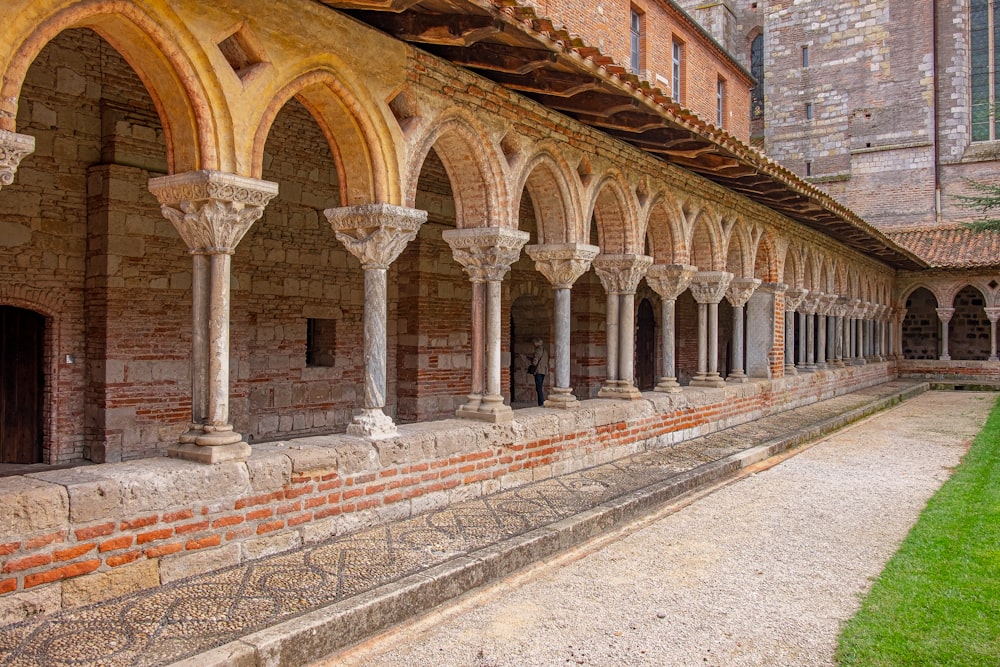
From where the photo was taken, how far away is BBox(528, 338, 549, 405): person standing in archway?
46.8 ft

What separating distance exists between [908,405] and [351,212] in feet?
50.3

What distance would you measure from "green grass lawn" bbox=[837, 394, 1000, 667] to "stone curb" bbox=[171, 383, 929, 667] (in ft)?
6.49

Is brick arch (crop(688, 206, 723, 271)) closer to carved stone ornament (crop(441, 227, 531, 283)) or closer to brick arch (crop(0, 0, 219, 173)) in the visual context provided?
carved stone ornament (crop(441, 227, 531, 283))

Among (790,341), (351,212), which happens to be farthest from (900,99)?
(351,212)

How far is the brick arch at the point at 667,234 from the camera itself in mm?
10461

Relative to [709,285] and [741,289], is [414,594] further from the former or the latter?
[741,289]

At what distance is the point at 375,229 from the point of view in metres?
5.95

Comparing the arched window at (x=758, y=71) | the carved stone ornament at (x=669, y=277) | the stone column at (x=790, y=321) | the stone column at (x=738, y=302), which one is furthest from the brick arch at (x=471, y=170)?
the arched window at (x=758, y=71)

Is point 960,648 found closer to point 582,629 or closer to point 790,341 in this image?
point 582,629

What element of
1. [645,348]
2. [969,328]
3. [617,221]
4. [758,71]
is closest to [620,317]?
[617,221]

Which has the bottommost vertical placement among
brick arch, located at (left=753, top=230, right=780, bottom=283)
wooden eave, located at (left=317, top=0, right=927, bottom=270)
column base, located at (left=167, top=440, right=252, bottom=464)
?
column base, located at (left=167, top=440, right=252, bottom=464)

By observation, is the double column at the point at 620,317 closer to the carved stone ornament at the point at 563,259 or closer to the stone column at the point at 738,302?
the carved stone ornament at the point at 563,259

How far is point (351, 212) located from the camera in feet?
19.7

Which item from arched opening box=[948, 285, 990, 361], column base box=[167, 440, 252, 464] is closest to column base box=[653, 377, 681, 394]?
column base box=[167, 440, 252, 464]
